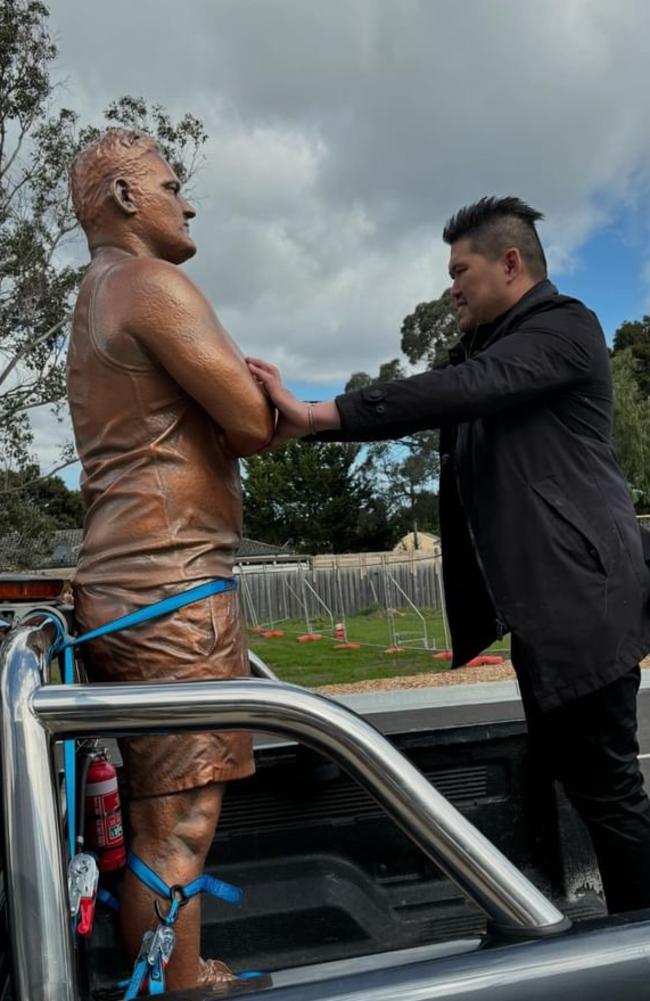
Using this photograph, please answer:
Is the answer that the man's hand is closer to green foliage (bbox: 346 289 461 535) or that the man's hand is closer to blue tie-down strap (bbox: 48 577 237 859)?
blue tie-down strap (bbox: 48 577 237 859)

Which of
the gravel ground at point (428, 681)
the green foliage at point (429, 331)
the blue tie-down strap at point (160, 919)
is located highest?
the green foliage at point (429, 331)

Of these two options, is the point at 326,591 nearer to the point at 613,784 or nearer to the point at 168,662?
the point at 613,784

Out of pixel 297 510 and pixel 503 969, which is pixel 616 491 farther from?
pixel 297 510

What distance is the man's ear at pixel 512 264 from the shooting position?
8.07 ft

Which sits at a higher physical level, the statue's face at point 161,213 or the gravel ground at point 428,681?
the statue's face at point 161,213

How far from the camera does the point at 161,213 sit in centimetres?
208

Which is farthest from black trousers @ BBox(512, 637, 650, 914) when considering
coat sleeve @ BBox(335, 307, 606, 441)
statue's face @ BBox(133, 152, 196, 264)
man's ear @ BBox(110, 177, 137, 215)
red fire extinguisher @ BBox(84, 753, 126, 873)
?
man's ear @ BBox(110, 177, 137, 215)

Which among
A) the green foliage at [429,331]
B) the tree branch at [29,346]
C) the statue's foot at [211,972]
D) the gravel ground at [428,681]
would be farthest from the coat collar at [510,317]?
the green foliage at [429,331]

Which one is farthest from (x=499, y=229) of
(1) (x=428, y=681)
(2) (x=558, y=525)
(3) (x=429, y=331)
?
(3) (x=429, y=331)

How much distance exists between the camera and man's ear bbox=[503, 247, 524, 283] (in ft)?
8.07

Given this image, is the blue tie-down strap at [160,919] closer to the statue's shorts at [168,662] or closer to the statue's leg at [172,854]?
the statue's leg at [172,854]

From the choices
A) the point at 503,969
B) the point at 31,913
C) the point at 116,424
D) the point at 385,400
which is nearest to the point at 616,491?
the point at 385,400

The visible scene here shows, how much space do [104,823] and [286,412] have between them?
95cm

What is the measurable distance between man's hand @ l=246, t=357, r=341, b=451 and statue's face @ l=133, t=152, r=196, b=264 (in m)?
0.33
